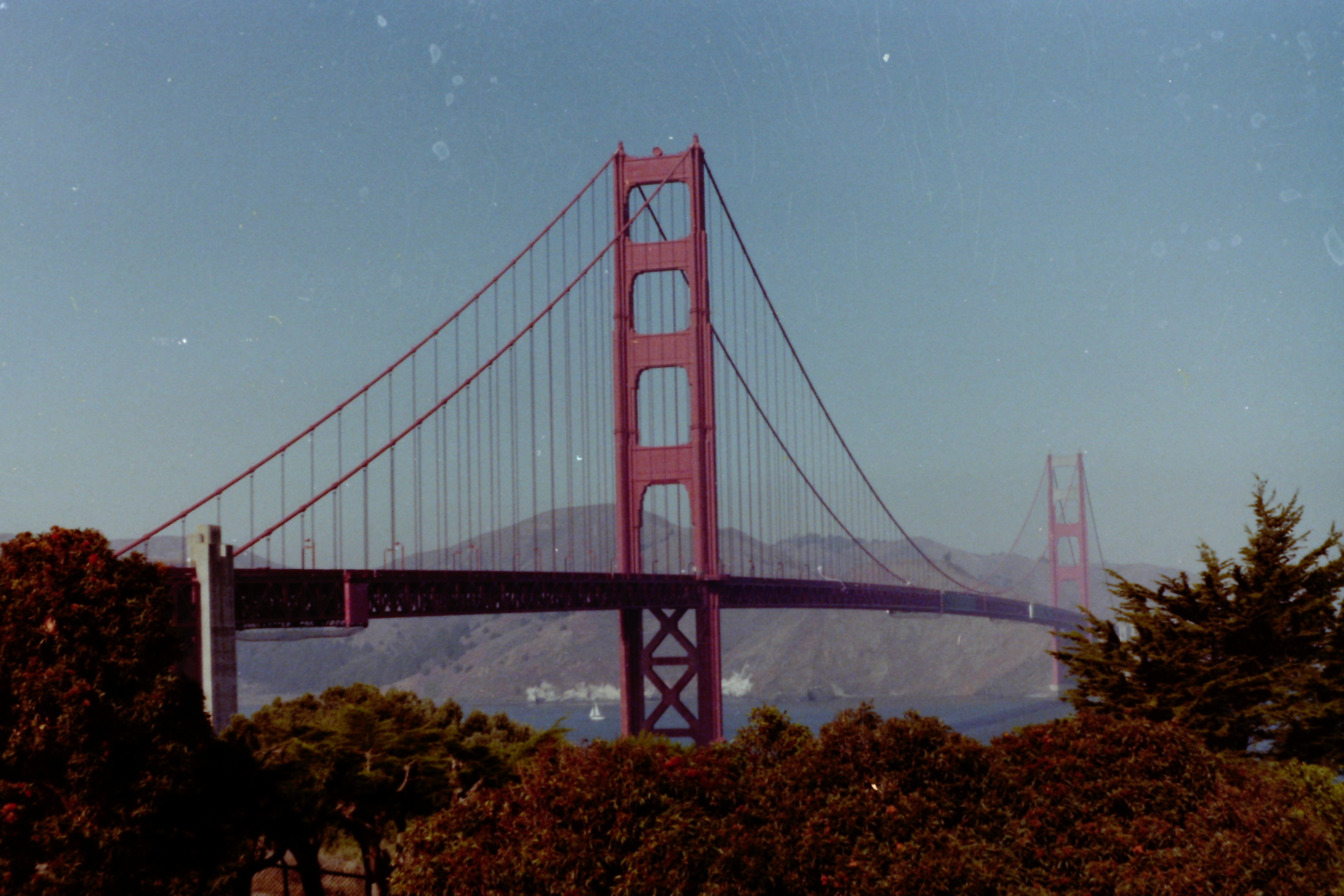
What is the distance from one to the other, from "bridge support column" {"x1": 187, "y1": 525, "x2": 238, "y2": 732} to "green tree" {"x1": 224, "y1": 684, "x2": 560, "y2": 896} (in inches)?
238

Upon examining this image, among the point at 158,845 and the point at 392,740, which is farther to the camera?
the point at 392,740

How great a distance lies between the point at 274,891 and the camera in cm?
2614

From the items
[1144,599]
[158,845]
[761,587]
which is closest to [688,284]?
[761,587]

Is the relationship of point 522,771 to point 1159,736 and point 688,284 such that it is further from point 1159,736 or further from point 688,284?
point 688,284

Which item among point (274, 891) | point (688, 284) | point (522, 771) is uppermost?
point (688, 284)

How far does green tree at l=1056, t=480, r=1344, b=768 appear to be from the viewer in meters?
29.3

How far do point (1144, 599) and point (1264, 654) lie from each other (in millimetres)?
2717

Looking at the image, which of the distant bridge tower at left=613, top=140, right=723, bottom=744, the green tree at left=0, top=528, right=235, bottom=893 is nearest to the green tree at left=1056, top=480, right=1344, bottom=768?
the green tree at left=0, top=528, right=235, bottom=893

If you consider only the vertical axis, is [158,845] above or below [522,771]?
below

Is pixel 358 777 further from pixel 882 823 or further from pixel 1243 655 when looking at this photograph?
pixel 1243 655

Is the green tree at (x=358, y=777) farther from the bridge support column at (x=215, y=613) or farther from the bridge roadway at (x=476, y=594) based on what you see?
the bridge support column at (x=215, y=613)

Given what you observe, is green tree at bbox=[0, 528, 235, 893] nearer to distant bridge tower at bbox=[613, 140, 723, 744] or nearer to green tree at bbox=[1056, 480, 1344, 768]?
green tree at bbox=[1056, 480, 1344, 768]

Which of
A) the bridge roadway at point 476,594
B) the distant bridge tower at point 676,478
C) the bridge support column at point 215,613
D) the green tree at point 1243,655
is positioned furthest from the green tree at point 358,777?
the distant bridge tower at point 676,478

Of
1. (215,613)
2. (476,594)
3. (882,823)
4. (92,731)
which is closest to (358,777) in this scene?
(92,731)
